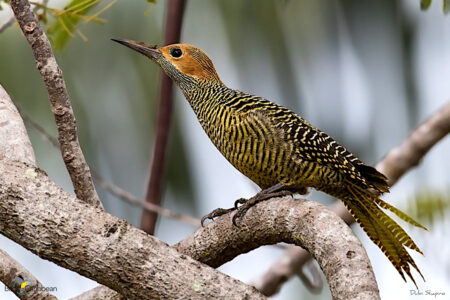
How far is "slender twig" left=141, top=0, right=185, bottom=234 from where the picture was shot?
5.57 meters

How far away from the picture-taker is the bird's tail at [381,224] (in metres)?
3.61

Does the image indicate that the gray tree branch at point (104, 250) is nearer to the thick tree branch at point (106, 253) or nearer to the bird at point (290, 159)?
the thick tree branch at point (106, 253)

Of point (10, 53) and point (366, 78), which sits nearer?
point (366, 78)

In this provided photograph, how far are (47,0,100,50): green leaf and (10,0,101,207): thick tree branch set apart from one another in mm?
810

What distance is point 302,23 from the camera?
29.7 feet

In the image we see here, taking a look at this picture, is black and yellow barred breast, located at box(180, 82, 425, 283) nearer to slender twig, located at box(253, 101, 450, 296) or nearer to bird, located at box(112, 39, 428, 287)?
bird, located at box(112, 39, 428, 287)

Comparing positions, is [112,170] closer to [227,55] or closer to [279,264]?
[227,55]

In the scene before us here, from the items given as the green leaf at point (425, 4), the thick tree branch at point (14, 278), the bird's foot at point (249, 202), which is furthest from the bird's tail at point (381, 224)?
the thick tree branch at point (14, 278)

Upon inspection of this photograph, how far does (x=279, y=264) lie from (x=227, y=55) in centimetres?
421

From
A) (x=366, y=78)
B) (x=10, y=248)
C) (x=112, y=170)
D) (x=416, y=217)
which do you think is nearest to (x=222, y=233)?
(x=416, y=217)

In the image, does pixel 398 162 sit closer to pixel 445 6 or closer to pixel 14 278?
pixel 445 6

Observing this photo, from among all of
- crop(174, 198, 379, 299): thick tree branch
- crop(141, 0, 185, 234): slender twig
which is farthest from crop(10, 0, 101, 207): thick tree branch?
crop(141, 0, 185, 234): slender twig

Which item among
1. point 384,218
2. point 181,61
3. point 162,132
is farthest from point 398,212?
point 162,132

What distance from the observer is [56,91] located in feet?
10.7
